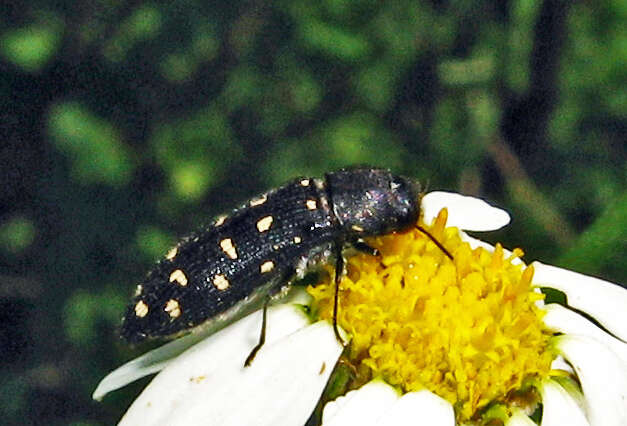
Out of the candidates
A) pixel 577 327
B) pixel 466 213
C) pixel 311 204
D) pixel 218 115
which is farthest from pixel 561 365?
pixel 218 115

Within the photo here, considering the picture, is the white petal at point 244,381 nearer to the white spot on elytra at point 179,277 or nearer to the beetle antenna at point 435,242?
the white spot on elytra at point 179,277

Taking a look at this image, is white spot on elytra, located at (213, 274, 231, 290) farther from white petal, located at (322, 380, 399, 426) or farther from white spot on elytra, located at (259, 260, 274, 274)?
white petal, located at (322, 380, 399, 426)

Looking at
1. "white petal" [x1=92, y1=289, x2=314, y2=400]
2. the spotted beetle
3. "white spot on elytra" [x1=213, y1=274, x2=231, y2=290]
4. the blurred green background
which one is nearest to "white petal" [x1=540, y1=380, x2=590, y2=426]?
the spotted beetle

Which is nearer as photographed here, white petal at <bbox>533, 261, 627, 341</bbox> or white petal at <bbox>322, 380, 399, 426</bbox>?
white petal at <bbox>322, 380, 399, 426</bbox>

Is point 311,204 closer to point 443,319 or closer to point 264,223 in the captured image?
point 264,223

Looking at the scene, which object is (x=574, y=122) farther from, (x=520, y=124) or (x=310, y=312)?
(x=310, y=312)

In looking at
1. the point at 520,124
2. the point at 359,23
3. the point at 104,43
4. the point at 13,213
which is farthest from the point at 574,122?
the point at 13,213
